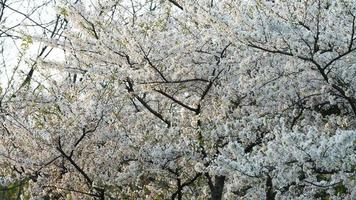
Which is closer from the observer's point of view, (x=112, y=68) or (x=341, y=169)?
(x=341, y=169)

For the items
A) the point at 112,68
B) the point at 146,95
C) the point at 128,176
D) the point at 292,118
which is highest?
the point at 146,95

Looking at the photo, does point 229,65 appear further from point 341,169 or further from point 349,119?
point 341,169

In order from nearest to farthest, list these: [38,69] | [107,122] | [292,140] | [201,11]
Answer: [292,140] < [201,11] < [107,122] < [38,69]

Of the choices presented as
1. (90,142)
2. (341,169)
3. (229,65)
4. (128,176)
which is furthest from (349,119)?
(90,142)

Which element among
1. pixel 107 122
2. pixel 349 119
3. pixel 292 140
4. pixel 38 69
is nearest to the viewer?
pixel 292 140

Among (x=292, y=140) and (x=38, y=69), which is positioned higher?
(x=38, y=69)

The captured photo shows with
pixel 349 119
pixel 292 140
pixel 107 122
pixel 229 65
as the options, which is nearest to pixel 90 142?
pixel 107 122

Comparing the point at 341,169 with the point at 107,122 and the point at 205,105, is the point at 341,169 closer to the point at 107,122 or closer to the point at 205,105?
the point at 205,105
